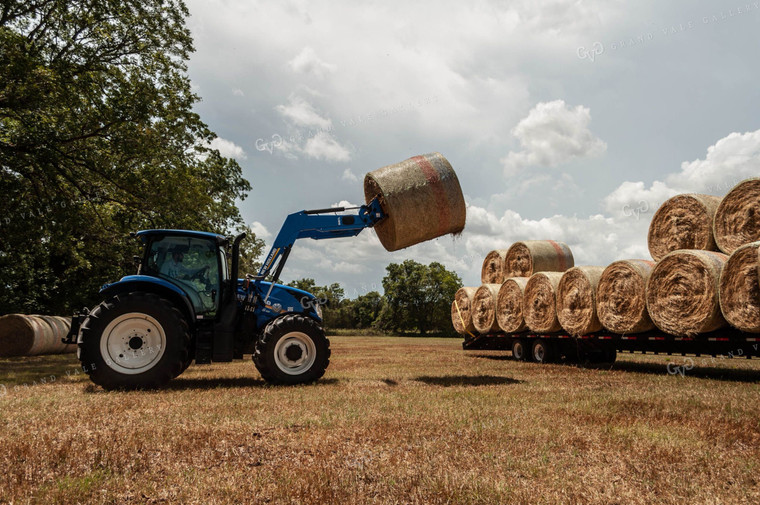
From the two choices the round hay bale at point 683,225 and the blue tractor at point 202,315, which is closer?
the blue tractor at point 202,315

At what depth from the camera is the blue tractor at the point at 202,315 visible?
7.84 meters

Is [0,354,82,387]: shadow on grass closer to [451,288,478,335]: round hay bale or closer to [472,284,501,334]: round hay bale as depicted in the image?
[472,284,501,334]: round hay bale

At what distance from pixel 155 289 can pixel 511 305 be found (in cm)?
1057

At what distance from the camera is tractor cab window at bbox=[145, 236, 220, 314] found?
336 inches

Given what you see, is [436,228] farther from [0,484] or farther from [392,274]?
[392,274]

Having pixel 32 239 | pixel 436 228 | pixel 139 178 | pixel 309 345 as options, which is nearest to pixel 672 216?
pixel 436 228

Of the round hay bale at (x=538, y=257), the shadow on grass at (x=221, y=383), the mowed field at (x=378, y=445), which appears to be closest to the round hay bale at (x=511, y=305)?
the round hay bale at (x=538, y=257)

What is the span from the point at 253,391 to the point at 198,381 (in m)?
2.00

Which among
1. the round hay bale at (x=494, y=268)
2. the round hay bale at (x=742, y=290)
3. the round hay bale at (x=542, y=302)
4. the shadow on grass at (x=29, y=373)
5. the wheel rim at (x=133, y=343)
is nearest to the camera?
the wheel rim at (x=133, y=343)

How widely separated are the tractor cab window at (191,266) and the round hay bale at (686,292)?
27.3 feet

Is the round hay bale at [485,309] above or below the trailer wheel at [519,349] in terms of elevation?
above

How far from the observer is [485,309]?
666 inches

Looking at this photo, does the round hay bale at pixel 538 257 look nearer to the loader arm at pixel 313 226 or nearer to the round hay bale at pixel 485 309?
the round hay bale at pixel 485 309

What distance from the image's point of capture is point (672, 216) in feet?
36.1
